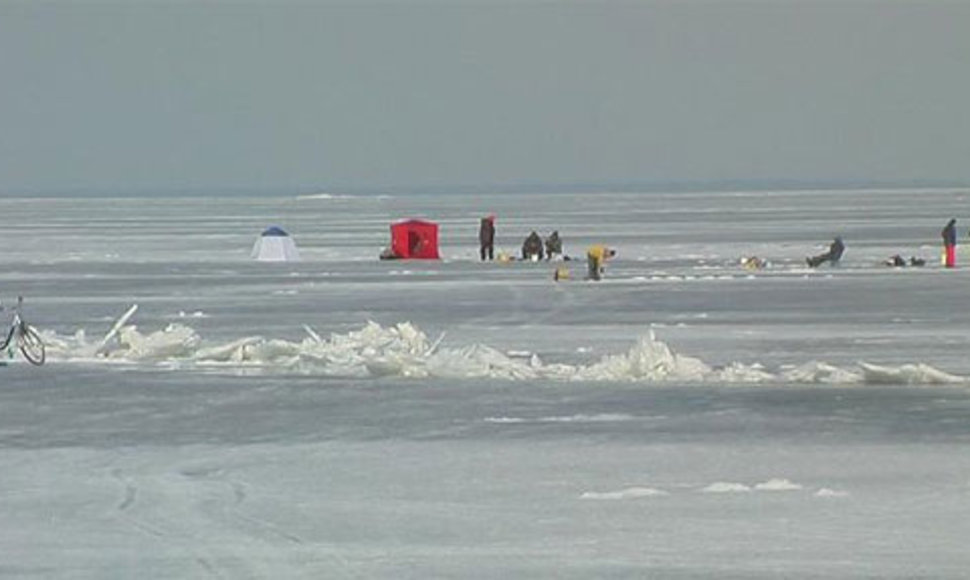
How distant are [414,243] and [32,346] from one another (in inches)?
999

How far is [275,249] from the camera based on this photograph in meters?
46.6

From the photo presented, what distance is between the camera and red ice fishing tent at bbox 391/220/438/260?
45.3m

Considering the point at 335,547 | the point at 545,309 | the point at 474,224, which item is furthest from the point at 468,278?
the point at 474,224

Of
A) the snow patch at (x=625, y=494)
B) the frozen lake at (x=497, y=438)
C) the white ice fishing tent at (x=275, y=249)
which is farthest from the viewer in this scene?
the white ice fishing tent at (x=275, y=249)

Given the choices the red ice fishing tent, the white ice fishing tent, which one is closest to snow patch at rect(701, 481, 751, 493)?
the red ice fishing tent

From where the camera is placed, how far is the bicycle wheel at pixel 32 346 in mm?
20202

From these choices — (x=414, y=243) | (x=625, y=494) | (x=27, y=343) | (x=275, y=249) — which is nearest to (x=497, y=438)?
(x=625, y=494)

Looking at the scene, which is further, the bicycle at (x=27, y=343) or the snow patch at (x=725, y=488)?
the bicycle at (x=27, y=343)

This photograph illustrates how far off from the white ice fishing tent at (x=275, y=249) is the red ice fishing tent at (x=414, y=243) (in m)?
2.42

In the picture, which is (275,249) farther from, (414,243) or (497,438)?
(497,438)

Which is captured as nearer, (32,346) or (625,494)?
(625,494)

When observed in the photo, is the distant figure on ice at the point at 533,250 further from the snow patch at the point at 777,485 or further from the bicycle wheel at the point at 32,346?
the snow patch at the point at 777,485

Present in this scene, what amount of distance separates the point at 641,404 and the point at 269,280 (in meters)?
21.3

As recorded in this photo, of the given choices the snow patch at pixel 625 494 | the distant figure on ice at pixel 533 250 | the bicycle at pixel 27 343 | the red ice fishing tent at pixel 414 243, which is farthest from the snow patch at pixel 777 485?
the red ice fishing tent at pixel 414 243
